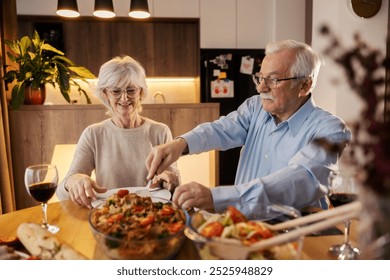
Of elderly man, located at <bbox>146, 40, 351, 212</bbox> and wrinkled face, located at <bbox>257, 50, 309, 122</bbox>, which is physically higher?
wrinkled face, located at <bbox>257, 50, 309, 122</bbox>

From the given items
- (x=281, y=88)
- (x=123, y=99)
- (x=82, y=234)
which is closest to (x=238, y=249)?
(x=82, y=234)

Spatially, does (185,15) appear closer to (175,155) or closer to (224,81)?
(224,81)

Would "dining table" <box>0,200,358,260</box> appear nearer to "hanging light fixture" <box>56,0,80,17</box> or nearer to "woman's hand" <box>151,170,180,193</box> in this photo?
"woman's hand" <box>151,170,180,193</box>

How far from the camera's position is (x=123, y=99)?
4.92 ft

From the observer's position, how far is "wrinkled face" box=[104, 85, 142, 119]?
150 centimetres

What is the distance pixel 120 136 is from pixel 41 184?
0.71 m

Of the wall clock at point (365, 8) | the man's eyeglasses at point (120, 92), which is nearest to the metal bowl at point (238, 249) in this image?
the man's eyeglasses at point (120, 92)

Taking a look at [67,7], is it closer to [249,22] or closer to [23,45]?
[23,45]

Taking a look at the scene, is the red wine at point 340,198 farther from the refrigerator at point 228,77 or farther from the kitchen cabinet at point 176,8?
the kitchen cabinet at point 176,8

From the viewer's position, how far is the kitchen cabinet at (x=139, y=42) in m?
3.70

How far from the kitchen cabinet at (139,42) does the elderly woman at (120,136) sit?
232 cm

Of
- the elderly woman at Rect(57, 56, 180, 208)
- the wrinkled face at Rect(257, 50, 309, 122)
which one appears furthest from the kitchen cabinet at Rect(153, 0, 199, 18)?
the wrinkled face at Rect(257, 50, 309, 122)

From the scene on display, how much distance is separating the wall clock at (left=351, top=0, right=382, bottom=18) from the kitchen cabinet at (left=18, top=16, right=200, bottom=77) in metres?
1.90

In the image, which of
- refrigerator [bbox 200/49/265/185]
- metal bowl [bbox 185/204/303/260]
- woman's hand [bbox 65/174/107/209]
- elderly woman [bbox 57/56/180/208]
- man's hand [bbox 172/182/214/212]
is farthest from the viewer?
refrigerator [bbox 200/49/265/185]
